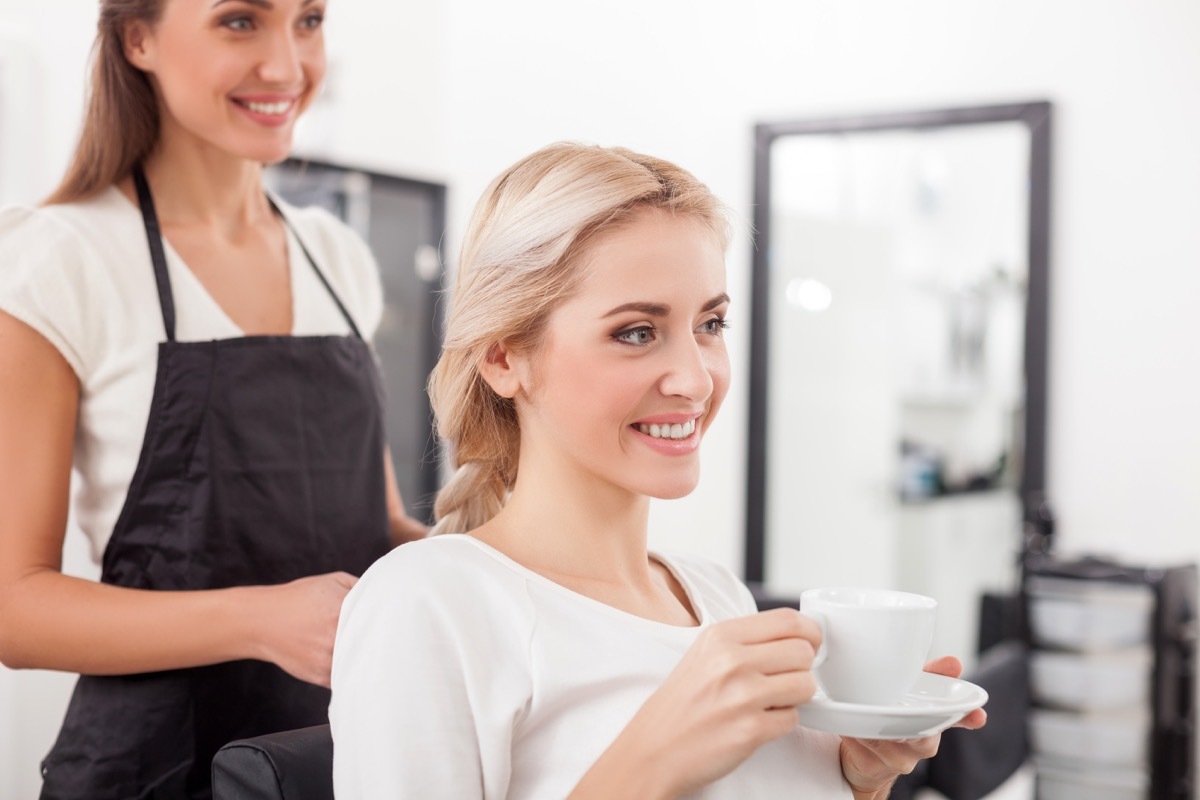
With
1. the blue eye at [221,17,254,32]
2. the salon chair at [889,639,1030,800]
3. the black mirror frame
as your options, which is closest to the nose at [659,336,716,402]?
the blue eye at [221,17,254,32]

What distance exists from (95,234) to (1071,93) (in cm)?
280

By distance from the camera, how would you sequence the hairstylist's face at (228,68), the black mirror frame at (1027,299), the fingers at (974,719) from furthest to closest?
1. the black mirror frame at (1027,299)
2. the hairstylist's face at (228,68)
3. the fingers at (974,719)

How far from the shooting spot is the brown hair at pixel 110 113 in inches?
55.2

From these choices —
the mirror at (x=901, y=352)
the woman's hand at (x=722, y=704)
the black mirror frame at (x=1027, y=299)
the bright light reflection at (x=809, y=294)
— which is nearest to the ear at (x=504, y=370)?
the woman's hand at (x=722, y=704)

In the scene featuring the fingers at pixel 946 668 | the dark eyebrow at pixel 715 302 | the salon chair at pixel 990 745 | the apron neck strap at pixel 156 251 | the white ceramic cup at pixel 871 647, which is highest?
the apron neck strap at pixel 156 251

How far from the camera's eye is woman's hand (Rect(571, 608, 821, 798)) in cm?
89

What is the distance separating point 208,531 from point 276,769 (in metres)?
0.42

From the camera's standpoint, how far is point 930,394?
3.52 metres

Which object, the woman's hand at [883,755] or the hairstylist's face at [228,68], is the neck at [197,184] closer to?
the hairstylist's face at [228,68]

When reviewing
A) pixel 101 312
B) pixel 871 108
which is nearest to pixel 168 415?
pixel 101 312

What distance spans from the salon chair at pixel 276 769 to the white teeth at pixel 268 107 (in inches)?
29.4

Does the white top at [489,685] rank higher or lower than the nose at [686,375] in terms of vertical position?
lower

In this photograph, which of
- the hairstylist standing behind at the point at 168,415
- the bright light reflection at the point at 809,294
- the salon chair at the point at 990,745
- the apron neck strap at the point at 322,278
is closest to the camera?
the hairstylist standing behind at the point at 168,415

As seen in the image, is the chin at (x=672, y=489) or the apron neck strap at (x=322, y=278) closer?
the chin at (x=672, y=489)
